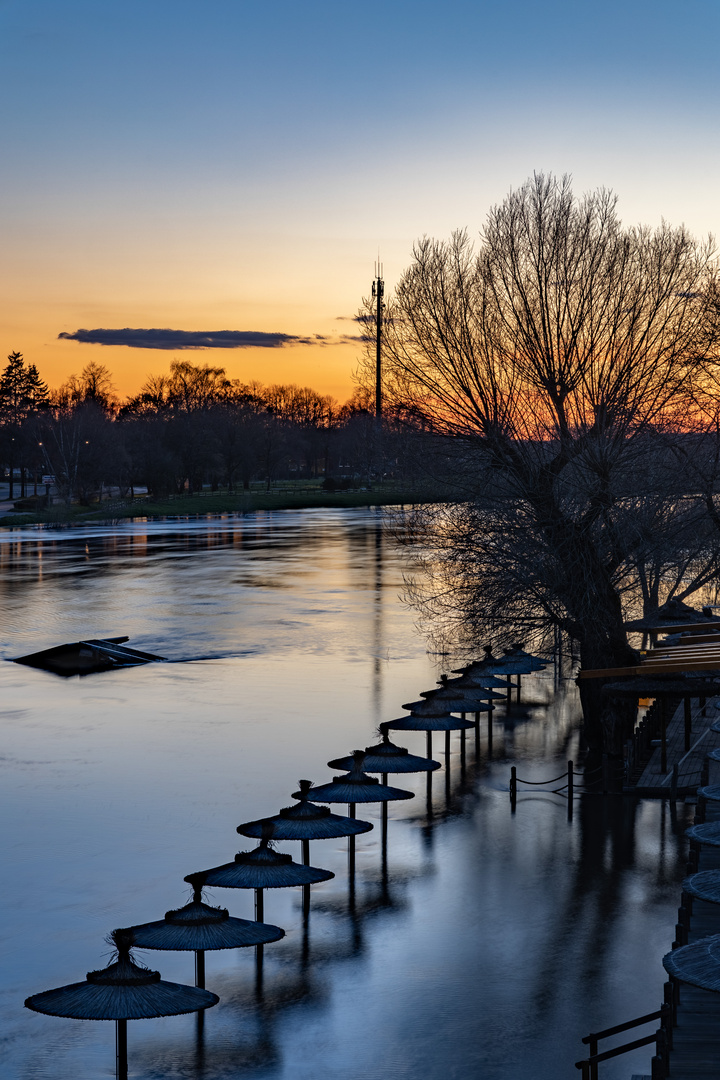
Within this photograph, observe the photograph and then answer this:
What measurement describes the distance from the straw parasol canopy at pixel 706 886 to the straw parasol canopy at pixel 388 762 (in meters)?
10.5

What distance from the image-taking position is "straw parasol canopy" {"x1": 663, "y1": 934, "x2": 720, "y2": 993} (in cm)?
1160

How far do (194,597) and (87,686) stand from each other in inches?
904

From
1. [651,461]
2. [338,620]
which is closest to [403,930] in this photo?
[651,461]

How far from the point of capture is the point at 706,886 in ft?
46.3

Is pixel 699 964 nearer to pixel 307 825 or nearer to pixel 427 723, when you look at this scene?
pixel 307 825

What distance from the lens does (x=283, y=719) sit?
37688 mm

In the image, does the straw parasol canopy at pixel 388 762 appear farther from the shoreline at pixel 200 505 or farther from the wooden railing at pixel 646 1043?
the shoreline at pixel 200 505

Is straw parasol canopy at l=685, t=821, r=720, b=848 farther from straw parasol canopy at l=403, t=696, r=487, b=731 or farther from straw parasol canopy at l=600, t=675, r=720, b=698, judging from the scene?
straw parasol canopy at l=403, t=696, r=487, b=731

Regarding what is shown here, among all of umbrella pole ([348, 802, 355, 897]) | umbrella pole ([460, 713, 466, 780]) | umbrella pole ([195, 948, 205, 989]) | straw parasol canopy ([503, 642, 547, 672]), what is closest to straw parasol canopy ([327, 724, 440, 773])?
umbrella pole ([348, 802, 355, 897])

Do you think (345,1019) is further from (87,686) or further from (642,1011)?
(87,686)

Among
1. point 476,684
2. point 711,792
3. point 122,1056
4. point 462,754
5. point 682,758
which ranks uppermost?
point 711,792

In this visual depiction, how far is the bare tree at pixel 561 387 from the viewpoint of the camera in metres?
30.0

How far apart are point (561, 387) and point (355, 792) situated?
12.7 metres

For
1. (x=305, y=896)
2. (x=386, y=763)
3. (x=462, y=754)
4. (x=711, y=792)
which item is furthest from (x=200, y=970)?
(x=462, y=754)
